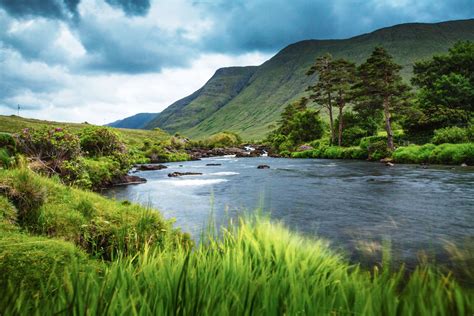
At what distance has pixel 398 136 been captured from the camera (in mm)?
44344

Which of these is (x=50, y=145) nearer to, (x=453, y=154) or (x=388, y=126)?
(x=453, y=154)

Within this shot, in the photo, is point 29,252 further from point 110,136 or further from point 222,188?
point 110,136

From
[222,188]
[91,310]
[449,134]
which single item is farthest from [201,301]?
[449,134]

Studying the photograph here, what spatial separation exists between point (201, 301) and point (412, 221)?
11386 mm

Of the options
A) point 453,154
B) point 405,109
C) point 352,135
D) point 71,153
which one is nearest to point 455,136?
point 453,154

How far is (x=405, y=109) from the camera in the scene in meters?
38.0

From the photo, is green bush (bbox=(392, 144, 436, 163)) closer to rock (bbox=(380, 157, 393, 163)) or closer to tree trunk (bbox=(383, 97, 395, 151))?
rock (bbox=(380, 157, 393, 163))

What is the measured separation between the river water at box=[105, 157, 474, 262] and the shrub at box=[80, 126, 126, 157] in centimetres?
310

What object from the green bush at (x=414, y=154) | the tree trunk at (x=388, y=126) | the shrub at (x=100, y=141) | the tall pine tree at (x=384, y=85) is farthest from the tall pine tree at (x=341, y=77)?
the shrub at (x=100, y=141)

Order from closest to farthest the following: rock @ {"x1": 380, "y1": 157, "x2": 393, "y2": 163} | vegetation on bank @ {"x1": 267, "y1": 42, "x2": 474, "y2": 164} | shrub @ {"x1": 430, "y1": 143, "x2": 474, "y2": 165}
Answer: shrub @ {"x1": 430, "y1": 143, "x2": 474, "y2": 165} → vegetation on bank @ {"x1": 267, "y1": 42, "x2": 474, "y2": 164} → rock @ {"x1": 380, "y1": 157, "x2": 393, "y2": 163}

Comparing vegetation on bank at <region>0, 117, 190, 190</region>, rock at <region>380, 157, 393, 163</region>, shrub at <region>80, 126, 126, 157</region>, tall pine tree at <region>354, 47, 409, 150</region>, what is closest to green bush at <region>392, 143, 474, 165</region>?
rock at <region>380, 157, 393, 163</region>

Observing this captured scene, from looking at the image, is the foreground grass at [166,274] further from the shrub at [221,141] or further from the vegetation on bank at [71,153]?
the shrub at [221,141]

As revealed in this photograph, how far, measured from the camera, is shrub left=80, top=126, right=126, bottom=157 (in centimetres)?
2166

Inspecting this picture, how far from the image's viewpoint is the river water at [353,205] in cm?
959
